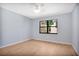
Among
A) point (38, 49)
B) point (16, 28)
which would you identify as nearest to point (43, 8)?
point (16, 28)

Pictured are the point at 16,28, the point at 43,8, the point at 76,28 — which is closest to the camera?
the point at 76,28

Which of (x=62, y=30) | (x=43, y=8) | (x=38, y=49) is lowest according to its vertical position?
(x=38, y=49)

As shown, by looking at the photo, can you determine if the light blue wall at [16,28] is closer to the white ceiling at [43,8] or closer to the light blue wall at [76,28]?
the white ceiling at [43,8]

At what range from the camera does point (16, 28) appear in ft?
7.11

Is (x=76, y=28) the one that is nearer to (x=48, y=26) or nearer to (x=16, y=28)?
(x=48, y=26)

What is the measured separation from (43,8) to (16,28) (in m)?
0.80

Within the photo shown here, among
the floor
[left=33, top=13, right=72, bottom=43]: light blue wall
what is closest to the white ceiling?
[left=33, top=13, right=72, bottom=43]: light blue wall

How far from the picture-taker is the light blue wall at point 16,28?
2.16m

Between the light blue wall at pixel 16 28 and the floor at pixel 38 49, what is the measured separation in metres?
0.19

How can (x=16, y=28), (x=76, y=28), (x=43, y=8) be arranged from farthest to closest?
(x=16, y=28) < (x=43, y=8) < (x=76, y=28)

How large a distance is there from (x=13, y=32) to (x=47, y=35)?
84 cm

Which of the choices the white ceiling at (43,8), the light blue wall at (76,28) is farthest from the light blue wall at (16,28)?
the light blue wall at (76,28)

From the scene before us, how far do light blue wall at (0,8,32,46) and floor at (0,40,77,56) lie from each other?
0.19m

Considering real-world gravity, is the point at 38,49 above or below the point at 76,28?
below
